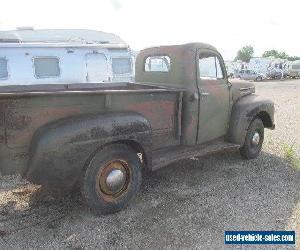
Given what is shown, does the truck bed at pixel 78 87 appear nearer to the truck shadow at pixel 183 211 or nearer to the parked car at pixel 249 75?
the truck shadow at pixel 183 211

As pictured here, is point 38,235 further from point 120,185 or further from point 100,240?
point 120,185

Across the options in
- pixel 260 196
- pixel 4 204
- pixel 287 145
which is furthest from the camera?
pixel 287 145

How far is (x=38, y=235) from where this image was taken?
4.12 m

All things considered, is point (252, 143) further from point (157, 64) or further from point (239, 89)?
point (157, 64)

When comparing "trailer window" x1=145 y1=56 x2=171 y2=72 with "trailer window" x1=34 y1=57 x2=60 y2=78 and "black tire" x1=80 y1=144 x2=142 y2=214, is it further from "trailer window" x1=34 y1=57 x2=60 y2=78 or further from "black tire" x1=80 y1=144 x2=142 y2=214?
"trailer window" x1=34 y1=57 x2=60 y2=78

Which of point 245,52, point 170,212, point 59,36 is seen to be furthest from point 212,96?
point 245,52

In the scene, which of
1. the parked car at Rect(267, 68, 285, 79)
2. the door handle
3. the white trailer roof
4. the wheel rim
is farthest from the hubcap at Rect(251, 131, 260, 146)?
the parked car at Rect(267, 68, 285, 79)

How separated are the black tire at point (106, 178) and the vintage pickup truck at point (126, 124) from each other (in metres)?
0.01

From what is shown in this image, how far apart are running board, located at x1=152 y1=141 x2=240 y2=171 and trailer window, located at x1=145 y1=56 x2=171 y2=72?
1271 mm

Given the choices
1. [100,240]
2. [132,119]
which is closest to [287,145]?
[132,119]

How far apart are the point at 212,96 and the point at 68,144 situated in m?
2.60

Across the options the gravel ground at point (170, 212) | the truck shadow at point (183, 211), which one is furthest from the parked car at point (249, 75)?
the truck shadow at point (183, 211)

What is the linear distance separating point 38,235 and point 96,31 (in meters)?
9.28

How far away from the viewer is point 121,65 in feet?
37.4
